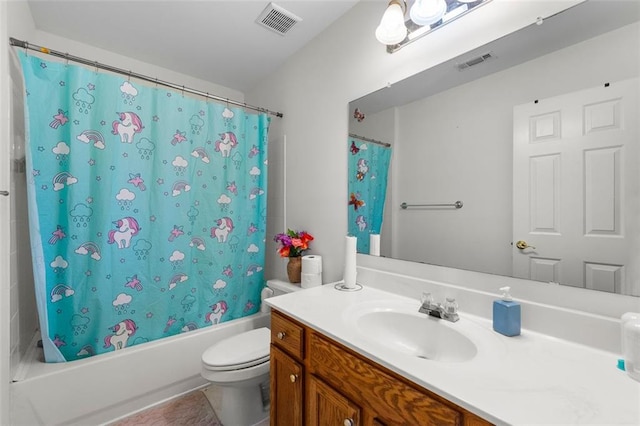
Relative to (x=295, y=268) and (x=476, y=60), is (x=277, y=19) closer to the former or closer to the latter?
(x=476, y=60)

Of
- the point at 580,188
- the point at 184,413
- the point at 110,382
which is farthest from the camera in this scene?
the point at 184,413

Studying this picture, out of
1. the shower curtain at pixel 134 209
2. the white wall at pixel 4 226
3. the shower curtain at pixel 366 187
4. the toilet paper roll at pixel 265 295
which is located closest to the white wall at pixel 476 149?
the shower curtain at pixel 366 187

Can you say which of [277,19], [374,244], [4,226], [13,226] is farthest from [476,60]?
[13,226]

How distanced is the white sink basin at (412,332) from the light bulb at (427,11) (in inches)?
47.5

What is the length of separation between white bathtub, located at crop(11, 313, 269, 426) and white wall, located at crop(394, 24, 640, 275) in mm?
1484

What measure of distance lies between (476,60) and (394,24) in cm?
39

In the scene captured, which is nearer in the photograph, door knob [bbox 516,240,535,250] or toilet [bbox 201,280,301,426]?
door knob [bbox 516,240,535,250]

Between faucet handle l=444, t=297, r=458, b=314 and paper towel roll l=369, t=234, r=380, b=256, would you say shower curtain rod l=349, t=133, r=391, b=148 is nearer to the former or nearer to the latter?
paper towel roll l=369, t=234, r=380, b=256

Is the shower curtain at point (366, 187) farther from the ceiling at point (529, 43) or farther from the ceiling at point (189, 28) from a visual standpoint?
the ceiling at point (189, 28)

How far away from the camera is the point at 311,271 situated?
1.64m

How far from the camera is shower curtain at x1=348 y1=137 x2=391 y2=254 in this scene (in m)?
1.44

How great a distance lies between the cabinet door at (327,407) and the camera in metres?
0.83

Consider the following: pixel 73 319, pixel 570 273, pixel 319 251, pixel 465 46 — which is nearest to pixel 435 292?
pixel 570 273

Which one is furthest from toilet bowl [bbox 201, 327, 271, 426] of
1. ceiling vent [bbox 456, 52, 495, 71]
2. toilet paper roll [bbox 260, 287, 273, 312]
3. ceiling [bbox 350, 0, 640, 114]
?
ceiling vent [bbox 456, 52, 495, 71]
